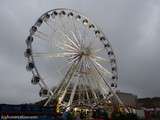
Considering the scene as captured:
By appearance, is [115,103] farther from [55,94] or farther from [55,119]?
[55,119]

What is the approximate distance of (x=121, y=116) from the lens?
105 metres

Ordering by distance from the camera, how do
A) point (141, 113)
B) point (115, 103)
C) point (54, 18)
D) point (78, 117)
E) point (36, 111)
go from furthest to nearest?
point (141, 113) < point (115, 103) < point (54, 18) < point (78, 117) < point (36, 111)

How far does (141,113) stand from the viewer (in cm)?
12662

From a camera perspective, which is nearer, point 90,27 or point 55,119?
point 55,119

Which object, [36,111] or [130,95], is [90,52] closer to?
[36,111]

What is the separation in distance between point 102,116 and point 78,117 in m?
13.6

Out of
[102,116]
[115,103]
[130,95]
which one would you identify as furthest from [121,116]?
[130,95]

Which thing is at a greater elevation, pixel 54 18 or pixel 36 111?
pixel 54 18

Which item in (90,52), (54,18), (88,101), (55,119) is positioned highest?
(54,18)

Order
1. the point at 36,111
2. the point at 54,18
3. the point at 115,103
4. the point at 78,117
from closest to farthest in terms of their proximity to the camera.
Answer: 1. the point at 36,111
2. the point at 78,117
3. the point at 54,18
4. the point at 115,103

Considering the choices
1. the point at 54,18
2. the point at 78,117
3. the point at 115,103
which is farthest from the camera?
the point at 115,103

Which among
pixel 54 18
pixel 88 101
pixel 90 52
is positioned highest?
pixel 54 18

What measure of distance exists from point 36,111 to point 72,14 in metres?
27.5

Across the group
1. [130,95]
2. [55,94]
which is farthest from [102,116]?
[130,95]
